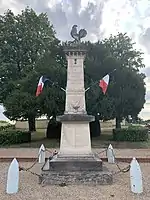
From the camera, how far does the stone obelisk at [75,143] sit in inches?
275

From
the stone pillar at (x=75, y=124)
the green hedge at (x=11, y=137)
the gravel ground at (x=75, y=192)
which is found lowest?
the gravel ground at (x=75, y=192)

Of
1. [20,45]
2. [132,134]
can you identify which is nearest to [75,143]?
[132,134]

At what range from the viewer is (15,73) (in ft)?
74.4

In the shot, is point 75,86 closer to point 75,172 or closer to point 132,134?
point 75,172

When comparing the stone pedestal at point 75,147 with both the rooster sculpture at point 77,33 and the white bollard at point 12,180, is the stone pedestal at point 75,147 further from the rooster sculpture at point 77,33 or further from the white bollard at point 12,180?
the white bollard at point 12,180

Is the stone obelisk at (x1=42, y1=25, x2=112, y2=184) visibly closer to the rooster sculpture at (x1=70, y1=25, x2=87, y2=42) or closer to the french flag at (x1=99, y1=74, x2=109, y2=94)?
the rooster sculpture at (x1=70, y1=25, x2=87, y2=42)

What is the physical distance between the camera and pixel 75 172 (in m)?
7.13

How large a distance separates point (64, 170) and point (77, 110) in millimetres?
1779

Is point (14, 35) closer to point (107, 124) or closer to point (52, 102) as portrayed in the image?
point (52, 102)

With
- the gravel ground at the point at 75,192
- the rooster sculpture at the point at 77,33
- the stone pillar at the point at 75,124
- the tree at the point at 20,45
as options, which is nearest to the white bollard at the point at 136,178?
the gravel ground at the point at 75,192

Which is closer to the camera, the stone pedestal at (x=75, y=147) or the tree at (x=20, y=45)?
the stone pedestal at (x=75, y=147)

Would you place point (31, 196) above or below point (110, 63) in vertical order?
below

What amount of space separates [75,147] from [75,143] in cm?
11

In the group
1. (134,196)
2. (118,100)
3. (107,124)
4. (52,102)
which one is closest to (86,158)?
(134,196)
